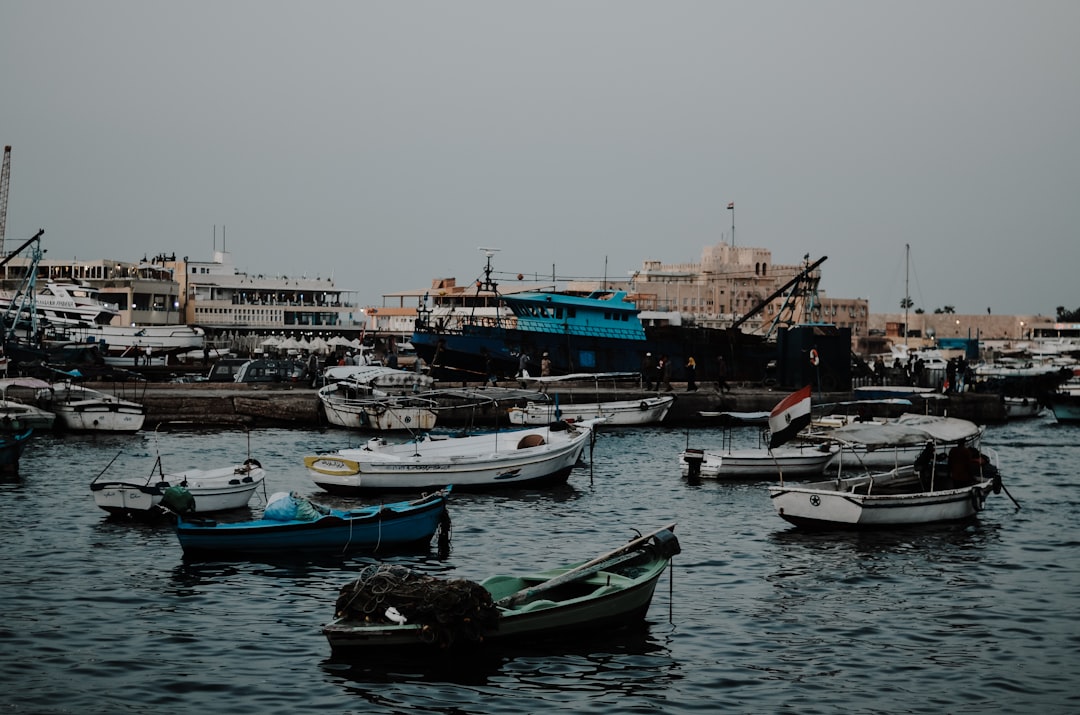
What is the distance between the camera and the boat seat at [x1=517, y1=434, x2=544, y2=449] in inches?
1220

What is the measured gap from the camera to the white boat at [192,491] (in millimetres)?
24125

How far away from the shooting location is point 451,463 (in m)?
28.5

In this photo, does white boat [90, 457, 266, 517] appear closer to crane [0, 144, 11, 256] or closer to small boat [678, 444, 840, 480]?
small boat [678, 444, 840, 480]

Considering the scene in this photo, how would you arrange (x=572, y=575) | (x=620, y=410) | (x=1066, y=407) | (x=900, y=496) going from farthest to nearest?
(x=1066, y=407) → (x=620, y=410) → (x=900, y=496) → (x=572, y=575)

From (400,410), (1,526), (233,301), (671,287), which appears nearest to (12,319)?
(233,301)

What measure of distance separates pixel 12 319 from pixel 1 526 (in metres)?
59.9

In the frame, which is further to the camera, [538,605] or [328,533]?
[328,533]

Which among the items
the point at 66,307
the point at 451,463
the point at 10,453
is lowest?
the point at 10,453

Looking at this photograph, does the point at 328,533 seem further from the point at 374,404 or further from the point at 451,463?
the point at 374,404

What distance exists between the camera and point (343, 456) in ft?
92.3

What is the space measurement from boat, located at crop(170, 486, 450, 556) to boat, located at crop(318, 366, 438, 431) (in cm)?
1847

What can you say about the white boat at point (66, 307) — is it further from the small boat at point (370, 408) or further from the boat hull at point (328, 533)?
the boat hull at point (328, 533)

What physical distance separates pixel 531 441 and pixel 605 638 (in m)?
15.4

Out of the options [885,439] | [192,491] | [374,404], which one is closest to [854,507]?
[885,439]
